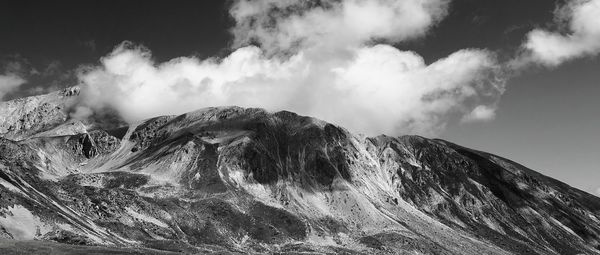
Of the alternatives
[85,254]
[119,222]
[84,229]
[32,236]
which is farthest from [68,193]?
[85,254]

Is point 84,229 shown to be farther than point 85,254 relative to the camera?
Yes

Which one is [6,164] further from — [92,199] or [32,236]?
[32,236]

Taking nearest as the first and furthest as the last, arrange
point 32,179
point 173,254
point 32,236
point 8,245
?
point 8,245, point 173,254, point 32,236, point 32,179

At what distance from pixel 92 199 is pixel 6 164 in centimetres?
3871

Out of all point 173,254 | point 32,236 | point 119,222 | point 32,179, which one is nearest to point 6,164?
point 32,179

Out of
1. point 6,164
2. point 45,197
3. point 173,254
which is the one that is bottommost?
point 173,254

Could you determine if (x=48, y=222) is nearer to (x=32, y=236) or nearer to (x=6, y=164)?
(x=32, y=236)

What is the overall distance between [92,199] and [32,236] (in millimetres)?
93119

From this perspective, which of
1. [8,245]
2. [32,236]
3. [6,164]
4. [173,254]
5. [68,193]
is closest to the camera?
[8,245]

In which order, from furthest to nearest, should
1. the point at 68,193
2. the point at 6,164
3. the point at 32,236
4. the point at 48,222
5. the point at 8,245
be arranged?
1. the point at 68,193
2. the point at 6,164
3. the point at 48,222
4. the point at 32,236
5. the point at 8,245

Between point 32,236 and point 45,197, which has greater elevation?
point 45,197

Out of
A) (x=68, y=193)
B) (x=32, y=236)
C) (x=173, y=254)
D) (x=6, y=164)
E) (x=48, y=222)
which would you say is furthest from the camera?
(x=68, y=193)

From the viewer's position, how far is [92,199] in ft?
629

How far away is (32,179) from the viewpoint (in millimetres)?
171750
